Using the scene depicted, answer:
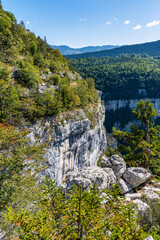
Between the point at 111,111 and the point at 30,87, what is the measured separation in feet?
316

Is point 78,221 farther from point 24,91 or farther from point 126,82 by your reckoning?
point 126,82

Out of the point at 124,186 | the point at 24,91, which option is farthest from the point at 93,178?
the point at 24,91

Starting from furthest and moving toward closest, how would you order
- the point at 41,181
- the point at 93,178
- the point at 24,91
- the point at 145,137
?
1. the point at 24,91
2. the point at 145,137
3. the point at 41,181
4. the point at 93,178

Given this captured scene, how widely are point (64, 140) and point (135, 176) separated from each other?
426 inches

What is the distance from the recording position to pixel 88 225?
404 cm

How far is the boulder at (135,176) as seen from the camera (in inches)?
488

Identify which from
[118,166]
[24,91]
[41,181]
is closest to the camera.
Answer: [118,166]

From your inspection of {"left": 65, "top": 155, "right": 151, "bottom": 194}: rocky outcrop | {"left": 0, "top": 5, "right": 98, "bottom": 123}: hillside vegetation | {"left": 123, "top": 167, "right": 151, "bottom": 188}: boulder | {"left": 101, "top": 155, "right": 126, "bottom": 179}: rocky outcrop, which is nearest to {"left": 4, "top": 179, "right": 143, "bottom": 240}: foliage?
{"left": 65, "top": 155, "right": 151, "bottom": 194}: rocky outcrop

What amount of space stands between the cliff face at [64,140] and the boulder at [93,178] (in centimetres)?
421

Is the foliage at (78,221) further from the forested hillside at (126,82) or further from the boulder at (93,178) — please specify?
the forested hillside at (126,82)

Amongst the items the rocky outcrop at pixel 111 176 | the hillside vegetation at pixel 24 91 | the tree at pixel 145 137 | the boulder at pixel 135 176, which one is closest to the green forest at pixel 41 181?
the hillside vegetation at pixel 24 91

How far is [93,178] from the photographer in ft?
36.3

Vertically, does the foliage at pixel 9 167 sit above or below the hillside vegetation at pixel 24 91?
below

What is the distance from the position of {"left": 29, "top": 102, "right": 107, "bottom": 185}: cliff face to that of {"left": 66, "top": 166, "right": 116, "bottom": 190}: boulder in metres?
4.21
